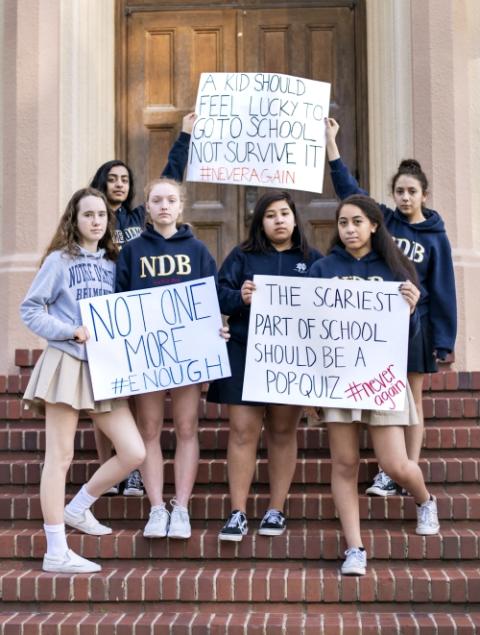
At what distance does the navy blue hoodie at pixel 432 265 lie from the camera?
5.01 m

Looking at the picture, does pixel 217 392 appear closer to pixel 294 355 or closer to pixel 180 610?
pixel 294 355

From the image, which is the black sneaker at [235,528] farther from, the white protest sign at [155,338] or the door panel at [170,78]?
the door panel at [170,78]

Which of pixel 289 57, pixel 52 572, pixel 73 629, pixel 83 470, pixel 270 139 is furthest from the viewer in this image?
pixel 289 57

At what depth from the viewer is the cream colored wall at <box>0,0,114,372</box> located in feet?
22.9

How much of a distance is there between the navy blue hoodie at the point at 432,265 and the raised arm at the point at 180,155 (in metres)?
1.00

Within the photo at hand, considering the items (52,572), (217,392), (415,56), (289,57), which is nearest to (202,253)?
(217,392)

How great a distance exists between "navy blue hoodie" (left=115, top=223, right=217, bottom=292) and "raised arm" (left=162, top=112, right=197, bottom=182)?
0.80 metres

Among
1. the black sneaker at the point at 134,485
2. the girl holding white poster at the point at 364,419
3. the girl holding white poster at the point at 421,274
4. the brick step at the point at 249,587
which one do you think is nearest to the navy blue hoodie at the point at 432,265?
the girl holding white poster at the point at 421,274

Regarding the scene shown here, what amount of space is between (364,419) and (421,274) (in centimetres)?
101

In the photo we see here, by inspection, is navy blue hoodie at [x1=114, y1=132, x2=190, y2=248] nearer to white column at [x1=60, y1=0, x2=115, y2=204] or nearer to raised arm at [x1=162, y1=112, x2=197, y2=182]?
raised arm at [x1=162, y1=112, x2=197, y2=182]

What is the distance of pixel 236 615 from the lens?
4.41 m

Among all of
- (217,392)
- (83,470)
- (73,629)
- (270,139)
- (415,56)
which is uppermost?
(415,56)

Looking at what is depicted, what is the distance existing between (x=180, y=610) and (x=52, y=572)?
66 cm

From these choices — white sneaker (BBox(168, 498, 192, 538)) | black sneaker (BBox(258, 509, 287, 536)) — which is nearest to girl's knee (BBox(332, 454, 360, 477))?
black sneaker (BBox(258, 509, 287, 536))
